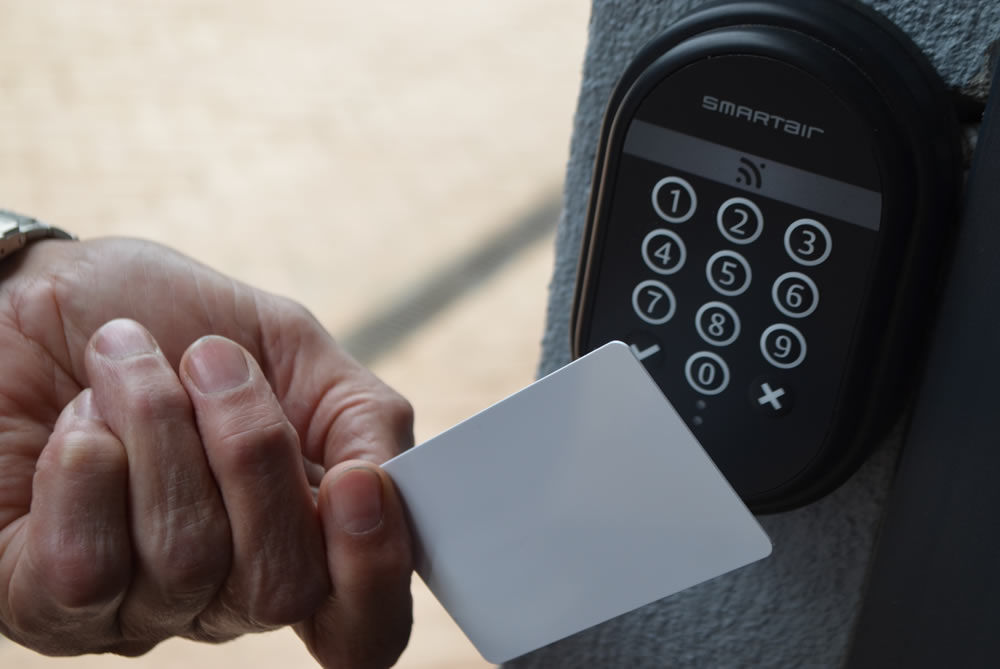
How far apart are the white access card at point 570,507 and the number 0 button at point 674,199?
2.5 inches

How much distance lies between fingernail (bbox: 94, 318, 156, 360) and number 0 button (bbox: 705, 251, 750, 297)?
0.78 feet

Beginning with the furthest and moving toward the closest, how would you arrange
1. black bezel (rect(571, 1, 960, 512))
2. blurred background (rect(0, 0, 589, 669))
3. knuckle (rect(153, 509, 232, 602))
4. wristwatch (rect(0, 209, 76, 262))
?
blurred background (rect(0, 0, 589, 669))
wristwatch (rect(0, 209, 76, 262))
knuckle (rect(153, 509, 232, 602))
black bezel (rect(571, 1, 960, 512))

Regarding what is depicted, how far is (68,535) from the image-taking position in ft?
1.34

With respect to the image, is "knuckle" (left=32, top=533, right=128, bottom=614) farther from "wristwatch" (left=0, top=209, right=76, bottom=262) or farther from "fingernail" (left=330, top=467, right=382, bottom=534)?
"wristwatch" (left=0, top=209, right=76, bottom=262)

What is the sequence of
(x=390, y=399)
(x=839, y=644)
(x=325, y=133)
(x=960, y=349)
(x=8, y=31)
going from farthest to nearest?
(x=8, y=31) → (x=325, y=133) → (x=390, y=399) → (x=839, y=644) → (x=960, y=349)

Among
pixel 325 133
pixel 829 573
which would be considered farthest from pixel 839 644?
pixel 325 133

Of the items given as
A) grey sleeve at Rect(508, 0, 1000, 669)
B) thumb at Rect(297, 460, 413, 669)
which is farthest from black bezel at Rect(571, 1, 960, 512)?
thumb at Rect(297, 460, 413, 669)

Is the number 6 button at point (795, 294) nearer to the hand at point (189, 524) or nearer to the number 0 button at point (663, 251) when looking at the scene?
the number 0 button at point (663, 251)

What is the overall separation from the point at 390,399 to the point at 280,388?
69 mm

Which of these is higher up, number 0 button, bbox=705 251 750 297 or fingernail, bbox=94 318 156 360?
number 0 button, bbox=705 251 750 297

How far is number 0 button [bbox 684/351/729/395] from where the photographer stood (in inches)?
14.3

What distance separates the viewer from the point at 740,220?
345 millimetres

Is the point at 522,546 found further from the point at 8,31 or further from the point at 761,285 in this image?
the point at 8,31

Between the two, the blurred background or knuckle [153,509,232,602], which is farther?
→ the blurred background
